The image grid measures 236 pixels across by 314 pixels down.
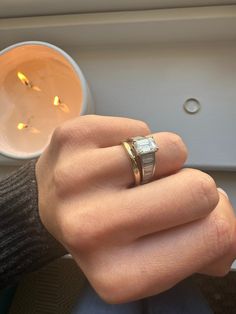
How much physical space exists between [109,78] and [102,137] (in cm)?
19

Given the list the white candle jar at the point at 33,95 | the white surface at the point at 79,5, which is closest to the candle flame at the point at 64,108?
the white candle jar at the point at 33,95

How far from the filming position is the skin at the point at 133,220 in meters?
0.25

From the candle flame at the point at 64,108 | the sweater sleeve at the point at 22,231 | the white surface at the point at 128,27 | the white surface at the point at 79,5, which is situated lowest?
the sweater sleeve at the point at 22,231

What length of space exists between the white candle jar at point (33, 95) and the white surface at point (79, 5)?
0.05m

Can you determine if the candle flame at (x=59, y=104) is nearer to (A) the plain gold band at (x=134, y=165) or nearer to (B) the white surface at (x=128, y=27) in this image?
(B) the white surface at (x=128, y=27)

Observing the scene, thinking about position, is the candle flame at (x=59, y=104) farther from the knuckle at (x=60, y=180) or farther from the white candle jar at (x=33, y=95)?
the knuckle at (x=60, y=180)

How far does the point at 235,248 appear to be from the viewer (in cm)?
29

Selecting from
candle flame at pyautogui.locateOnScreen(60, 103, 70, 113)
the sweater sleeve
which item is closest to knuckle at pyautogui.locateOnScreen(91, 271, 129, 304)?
the sweater sleeve

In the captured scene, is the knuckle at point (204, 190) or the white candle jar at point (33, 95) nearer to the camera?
the knuckle at point (204, 190)

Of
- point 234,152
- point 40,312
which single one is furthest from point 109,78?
point 40,312

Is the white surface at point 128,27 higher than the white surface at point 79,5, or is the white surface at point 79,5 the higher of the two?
the white surface at point 79,5

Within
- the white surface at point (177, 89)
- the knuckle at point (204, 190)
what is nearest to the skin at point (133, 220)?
the knuckle at point (204, 190)

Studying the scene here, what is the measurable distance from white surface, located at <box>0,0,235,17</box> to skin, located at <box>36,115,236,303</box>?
20cm

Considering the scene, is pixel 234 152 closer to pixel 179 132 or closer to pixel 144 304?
pixel 179 132
